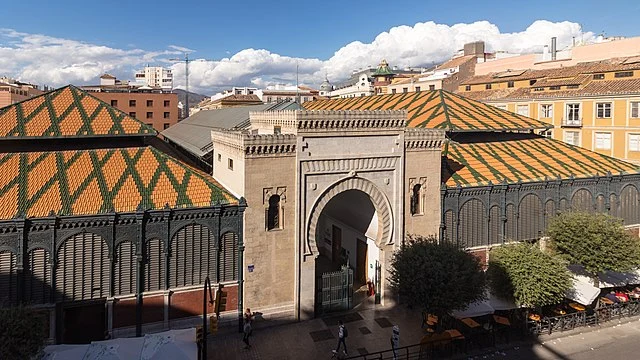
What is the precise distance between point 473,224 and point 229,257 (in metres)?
16.9

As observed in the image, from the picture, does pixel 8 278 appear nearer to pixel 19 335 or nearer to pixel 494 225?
pixel 19 335

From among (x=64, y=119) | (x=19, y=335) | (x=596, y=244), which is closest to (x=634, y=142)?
(x=596, y=244)

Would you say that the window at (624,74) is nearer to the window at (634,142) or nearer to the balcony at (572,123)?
the balcony at (572,123)

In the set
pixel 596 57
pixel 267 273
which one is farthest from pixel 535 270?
pixel 596 57

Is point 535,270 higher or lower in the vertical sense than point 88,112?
lower

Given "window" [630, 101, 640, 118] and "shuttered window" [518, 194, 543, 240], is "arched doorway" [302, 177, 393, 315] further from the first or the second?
"window" [630, 101, 640, 118]

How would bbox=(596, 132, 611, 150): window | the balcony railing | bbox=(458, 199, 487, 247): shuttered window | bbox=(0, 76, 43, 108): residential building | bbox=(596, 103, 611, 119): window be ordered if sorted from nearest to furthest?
bbox=(458, 199, 487, 247): shuttered window
bbox=(596, 103, 611, 119): window
bbox=(596, 132, 611, 150): window
the balcony railing
bbox=(0, 76, 43, 108): residential building

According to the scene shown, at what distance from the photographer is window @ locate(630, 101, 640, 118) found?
165 ft

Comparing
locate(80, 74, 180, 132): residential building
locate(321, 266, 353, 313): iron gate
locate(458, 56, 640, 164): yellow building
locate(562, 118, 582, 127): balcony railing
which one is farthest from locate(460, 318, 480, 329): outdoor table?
locate(80, 74, 180, 132): residential building

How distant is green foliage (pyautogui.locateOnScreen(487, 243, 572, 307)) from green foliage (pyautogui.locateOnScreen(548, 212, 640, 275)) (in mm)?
3228

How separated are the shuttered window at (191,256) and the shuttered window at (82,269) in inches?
130

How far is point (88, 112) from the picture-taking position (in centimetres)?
3048

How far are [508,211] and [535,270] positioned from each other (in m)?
8.80

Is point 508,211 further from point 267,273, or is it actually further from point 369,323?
point 267,273
